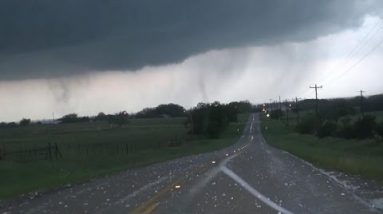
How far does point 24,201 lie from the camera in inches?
715

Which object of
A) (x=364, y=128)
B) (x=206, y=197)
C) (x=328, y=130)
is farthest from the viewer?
(x=328, y=130)

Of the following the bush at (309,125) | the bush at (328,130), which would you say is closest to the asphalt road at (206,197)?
the bush at (328,130)

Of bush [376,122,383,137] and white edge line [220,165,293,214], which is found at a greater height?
bush [376,122,383,137]

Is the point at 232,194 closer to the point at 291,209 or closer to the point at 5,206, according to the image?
the point at 291,209

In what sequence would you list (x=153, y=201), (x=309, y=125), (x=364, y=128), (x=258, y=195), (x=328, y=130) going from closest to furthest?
1. (x=153, y=201)
2. (x=258, y=195)
3. (x=364, y=128)
4. (x=328, y=130)
5. (x=309, y=125)

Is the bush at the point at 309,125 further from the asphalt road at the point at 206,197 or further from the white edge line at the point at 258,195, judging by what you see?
the asphalt road at the point at 206,197

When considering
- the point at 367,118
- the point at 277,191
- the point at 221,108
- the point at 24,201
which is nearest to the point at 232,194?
the point at 277,191

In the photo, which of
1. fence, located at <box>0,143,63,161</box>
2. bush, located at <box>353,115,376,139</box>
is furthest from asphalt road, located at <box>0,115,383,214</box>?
bush, located at <box>353,115,376,139</box>

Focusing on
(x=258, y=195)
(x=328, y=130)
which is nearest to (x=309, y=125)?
(x=328, y=130)

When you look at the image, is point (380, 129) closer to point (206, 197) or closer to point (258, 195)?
point (258, 195)

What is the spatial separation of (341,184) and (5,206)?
10.6 meters

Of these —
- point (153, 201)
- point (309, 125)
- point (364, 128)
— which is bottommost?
point (153, 201)

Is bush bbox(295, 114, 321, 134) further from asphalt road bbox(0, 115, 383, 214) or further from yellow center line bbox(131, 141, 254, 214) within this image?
yellow center line bbox(131, 141, 254, 214)

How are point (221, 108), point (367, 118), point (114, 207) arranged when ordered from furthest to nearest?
point (221, 108)
point (367, 118)
point (114, 207)
